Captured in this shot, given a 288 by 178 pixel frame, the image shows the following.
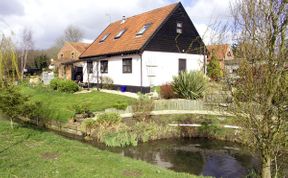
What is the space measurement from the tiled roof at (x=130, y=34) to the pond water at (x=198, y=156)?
11409 millimetres

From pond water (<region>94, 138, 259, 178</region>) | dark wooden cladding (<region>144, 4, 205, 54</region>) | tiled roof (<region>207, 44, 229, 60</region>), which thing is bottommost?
pond water (<region>94, 138, 259, 178</region>)

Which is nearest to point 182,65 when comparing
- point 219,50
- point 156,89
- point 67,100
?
point 156,89

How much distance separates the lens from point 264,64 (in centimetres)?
520

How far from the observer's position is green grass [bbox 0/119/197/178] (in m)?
6.51

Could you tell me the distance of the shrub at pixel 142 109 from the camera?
50.4 feet

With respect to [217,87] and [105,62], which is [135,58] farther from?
[217,87]

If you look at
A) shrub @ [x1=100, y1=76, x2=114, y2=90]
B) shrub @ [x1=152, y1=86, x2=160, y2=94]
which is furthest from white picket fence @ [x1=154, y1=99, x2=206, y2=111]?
shrub @ [x1=100, y1=76, x2=114, y2=90]

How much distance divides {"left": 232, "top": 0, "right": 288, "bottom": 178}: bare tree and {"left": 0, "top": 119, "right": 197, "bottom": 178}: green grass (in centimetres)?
241

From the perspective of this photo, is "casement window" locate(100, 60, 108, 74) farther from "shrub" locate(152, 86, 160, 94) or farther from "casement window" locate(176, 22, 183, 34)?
"casement window" locate(176, 22, 183, 34)

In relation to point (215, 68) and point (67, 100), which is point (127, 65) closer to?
point (67, 100)

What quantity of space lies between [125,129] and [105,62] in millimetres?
14797

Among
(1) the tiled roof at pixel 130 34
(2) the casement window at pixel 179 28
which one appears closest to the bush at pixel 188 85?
(1) the tiled roof at pixel 130 34

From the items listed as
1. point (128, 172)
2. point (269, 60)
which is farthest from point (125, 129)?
point (269, 60)

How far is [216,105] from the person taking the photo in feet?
22.3
